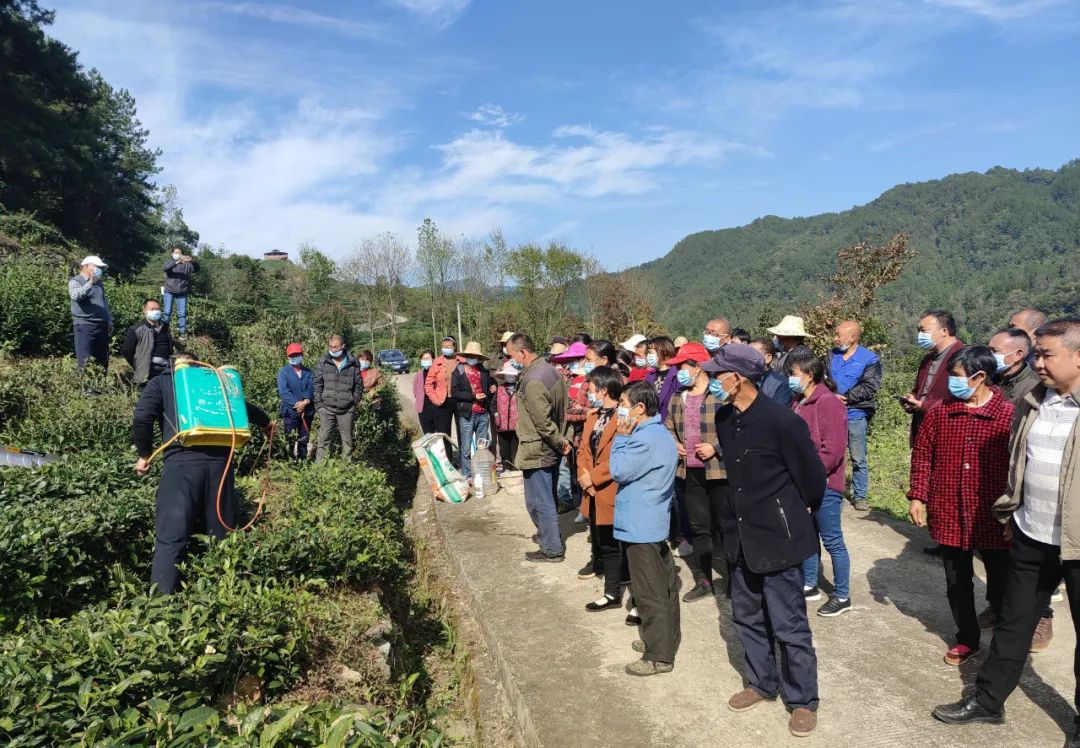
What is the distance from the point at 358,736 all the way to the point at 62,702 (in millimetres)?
1030

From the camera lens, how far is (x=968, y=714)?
122 inches

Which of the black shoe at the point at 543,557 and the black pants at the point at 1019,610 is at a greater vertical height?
the black pants at the point at 1019,610

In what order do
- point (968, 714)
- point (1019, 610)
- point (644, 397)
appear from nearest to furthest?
point (1019, 610)
point (968, 714)
point (644, 397)

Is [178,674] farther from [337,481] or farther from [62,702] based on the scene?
[337,481]

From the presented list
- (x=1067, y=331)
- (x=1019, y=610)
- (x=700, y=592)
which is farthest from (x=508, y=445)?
(x=1067, y=331)

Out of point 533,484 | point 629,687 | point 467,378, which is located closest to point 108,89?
point 467,378

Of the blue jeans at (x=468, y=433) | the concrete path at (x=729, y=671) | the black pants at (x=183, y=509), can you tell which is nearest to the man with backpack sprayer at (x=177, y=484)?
the black pants at (x=183, y=509)

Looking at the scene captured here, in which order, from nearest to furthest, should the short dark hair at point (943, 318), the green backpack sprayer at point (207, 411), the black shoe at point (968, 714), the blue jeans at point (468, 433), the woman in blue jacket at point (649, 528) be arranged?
1. the black shoe at point (968, 714)
2. the woman in blue jacket at point (649, 528)
3. the green backpack sprayer at point (207, 411)
4. the short dark hair at point (943, 318)
5. the blue jeans at point (468, 433)

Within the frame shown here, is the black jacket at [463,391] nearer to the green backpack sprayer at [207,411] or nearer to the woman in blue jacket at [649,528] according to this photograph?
the green backpack sprayer at [207,411]

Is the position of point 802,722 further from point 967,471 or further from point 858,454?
point 858,454

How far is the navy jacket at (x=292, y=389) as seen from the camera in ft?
26.9

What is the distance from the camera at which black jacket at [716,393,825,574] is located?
3.13 meters

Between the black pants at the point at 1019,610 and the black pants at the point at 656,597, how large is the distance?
1.48m

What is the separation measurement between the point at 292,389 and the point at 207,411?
13.4 feet
